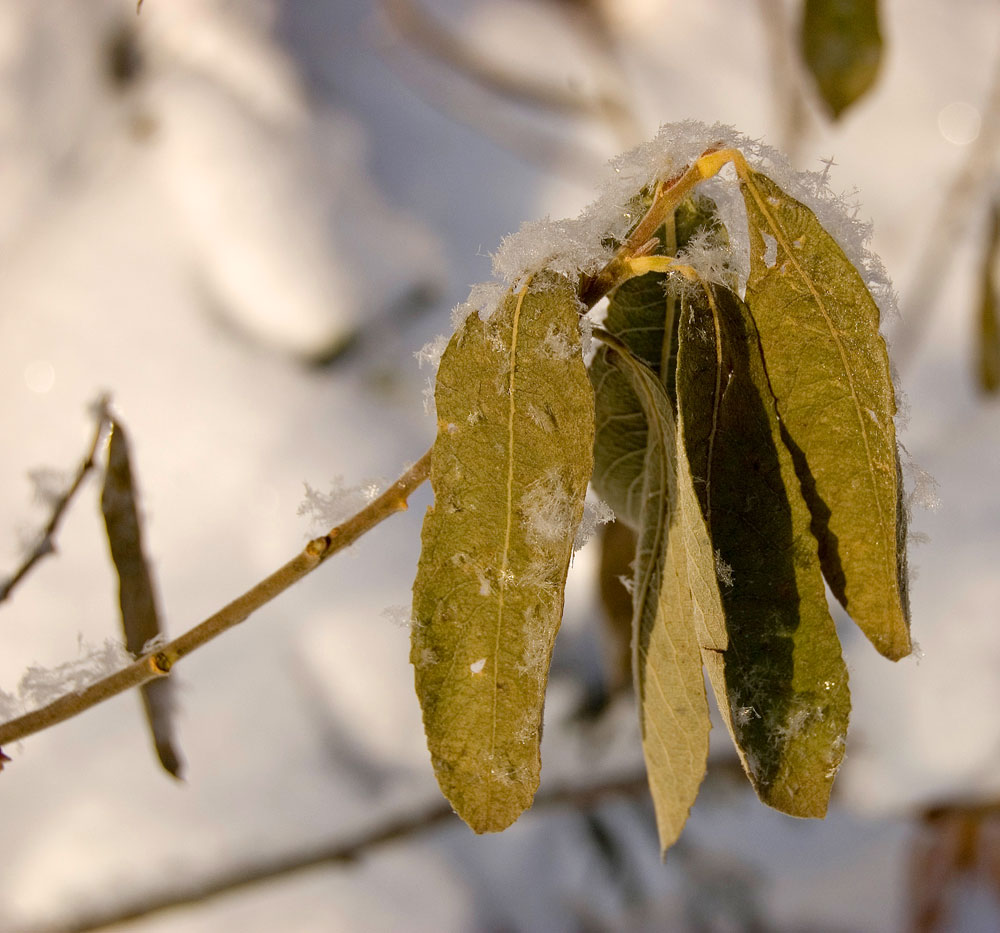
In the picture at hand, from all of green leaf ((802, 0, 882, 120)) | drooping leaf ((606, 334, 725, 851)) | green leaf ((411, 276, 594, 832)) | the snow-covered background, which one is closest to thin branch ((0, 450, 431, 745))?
green leaf ((411, 276, 594, 832))

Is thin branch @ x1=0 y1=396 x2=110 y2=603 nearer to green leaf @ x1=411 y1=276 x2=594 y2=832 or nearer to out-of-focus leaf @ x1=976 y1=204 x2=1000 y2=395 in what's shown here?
green leaf @ x1=411 y1=276 x2=594 y2=832

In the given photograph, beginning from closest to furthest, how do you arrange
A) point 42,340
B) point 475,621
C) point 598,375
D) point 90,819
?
point 475,621
point 598,375
point 90,819
point 42,340

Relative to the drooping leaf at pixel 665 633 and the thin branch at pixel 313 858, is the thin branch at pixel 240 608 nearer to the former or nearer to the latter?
the drooping leaf at pixel 665 633

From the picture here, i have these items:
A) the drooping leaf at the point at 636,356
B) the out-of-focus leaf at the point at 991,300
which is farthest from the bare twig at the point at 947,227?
the drooping leaf at the point at 636,356

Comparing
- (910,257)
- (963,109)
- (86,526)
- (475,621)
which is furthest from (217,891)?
(963,109)

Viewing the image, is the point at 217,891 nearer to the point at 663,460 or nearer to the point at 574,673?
→ the point at 574,673
